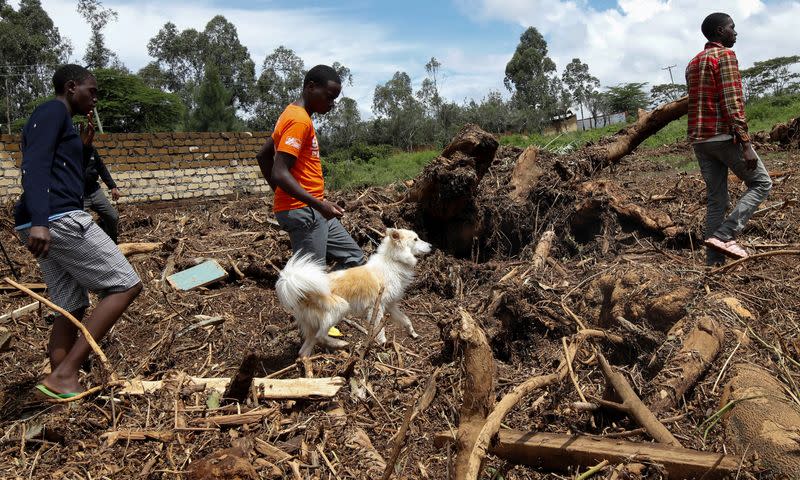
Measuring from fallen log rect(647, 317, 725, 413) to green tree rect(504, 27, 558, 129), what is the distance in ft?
140

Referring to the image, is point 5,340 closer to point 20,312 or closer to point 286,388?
point 20,312

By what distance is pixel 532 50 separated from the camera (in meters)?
47.5

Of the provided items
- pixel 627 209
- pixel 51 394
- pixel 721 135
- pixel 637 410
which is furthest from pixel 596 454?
pixel 627 209

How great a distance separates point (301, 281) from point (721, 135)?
390cm

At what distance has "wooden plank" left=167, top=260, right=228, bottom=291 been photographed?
6.51m

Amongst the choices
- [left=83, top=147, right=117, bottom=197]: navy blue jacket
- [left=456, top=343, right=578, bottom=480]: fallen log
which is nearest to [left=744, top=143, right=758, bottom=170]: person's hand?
[left=456, top=343, right=578, bottom=480]: fallen log

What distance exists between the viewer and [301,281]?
4.19 m

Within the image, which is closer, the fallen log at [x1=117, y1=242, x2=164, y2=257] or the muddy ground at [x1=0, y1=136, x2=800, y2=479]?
the muddy ground at [x1=0, y1=136, x2=800, y2=479]

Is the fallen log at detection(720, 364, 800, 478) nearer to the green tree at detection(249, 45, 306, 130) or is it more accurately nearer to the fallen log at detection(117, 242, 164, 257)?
the fallen log at detection(117, 242, 164, 257)

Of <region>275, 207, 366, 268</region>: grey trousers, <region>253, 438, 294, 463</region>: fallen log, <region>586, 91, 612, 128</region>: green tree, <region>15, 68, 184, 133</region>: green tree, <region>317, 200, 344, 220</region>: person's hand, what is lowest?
<region>253, 438, 294, 463</region>: fallen log

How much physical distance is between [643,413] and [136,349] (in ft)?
13.9

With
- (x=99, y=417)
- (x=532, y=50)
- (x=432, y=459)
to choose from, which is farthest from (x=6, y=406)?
(x=532, y=50)

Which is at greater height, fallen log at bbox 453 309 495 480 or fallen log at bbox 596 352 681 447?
fallen log at bbox 453 309 495 480

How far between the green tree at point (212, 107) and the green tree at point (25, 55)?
12.3m
